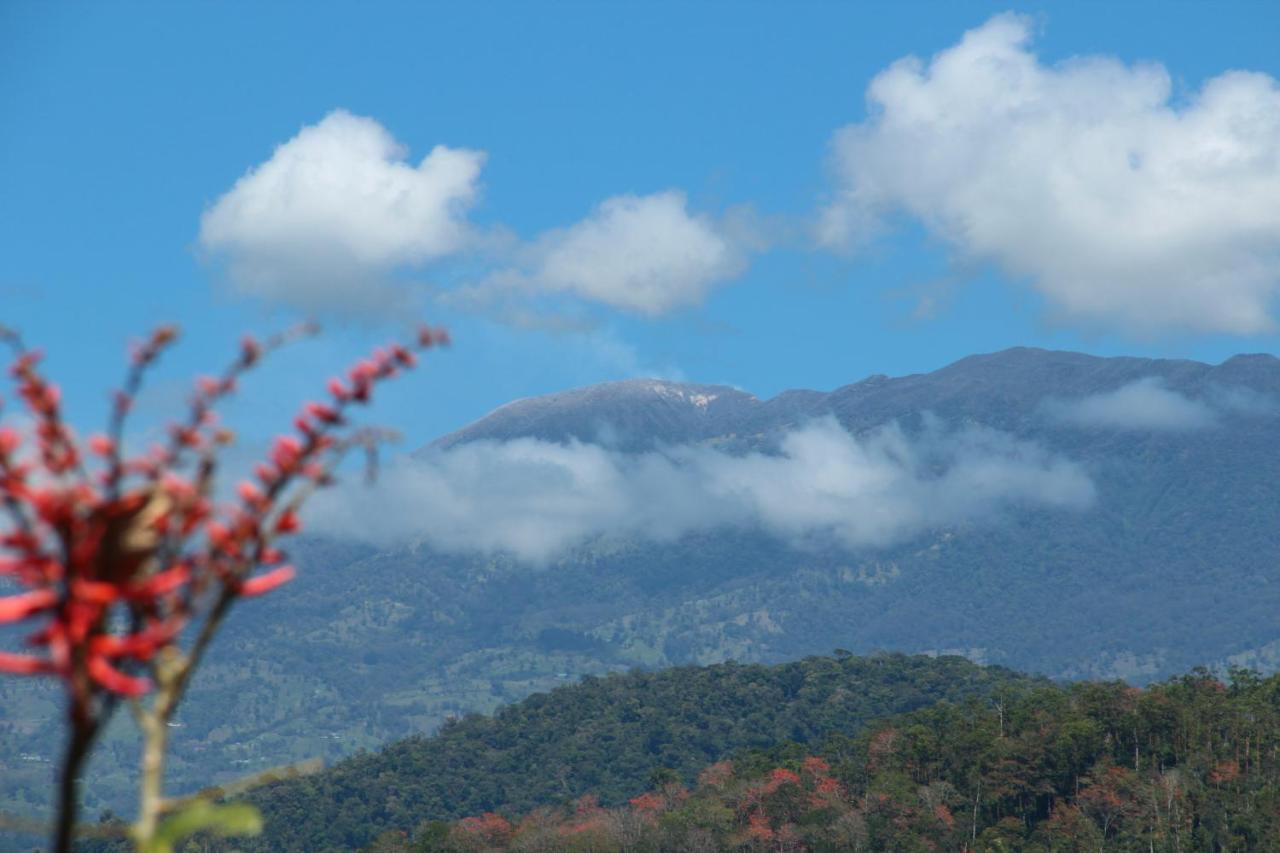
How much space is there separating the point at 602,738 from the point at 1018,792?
67645mm

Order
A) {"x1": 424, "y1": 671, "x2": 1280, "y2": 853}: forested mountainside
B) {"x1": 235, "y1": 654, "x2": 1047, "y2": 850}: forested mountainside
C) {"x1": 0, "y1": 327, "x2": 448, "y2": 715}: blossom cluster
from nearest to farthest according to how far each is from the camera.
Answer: {"x1": 0, "y1": 327, "x2": 448, "y2": 715}: blossom cluster < {"x1": 424, "y1": 671, "x2": 1280, "y2": 853}: forested mountainside < {"x1": 235, "y1": 654, "x2": 1047, "y2": 850}: forested mountainside

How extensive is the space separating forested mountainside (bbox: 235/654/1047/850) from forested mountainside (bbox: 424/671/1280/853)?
2693 centimetres

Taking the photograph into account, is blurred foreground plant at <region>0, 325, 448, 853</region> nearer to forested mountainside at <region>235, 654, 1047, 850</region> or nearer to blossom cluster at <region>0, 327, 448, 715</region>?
blossom cluster at <region>0, 327, 448, 715</region>

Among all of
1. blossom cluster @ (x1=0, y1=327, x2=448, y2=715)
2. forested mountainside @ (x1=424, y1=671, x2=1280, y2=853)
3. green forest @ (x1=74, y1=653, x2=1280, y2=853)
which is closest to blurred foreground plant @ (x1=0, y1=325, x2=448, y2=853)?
blossom cluster @ (x1=0, y1=327, x2=448, y2=715)

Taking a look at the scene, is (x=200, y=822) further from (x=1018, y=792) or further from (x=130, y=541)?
(x=1018, y=792)

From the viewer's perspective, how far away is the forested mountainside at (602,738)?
118 metres

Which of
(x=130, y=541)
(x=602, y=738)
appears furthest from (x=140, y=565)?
(x=602, y=738)

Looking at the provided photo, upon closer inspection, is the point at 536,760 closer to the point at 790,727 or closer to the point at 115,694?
the point at 790,727

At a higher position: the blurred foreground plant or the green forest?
the blurred foreground plant

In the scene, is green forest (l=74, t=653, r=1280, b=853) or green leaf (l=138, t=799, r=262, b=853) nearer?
green leaf (l=138, t=799, r=262, b=853)

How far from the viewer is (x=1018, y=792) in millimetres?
76000

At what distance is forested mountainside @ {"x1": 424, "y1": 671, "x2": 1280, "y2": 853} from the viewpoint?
66562 millimetres

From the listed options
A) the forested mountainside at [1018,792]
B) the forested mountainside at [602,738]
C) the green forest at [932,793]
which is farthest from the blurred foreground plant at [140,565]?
the forested mountainside at [602,738]

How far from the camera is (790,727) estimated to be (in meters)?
139
